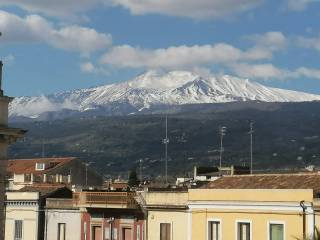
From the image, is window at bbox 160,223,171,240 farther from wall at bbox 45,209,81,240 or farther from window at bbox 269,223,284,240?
window at bbox 269,223,284,240

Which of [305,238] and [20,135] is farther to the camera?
[305,238]

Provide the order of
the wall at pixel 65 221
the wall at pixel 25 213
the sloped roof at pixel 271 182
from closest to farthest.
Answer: the sloped roof at pixel 271 182 → the wall at pixel 65 221 → the wall at pixel 25 213

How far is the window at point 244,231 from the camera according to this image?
1843 inches

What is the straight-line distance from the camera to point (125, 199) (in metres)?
54.8

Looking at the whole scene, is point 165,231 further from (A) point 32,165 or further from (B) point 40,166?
(A) point 32,165

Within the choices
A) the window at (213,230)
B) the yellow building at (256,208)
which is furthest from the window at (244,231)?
the window at (213,230)

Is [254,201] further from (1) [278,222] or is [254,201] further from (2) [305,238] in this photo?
(2) [305,238]

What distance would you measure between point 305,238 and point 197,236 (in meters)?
10.6

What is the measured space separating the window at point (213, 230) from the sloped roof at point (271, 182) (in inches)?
85.3

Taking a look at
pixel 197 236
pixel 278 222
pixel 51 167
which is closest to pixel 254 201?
pixel 278 222

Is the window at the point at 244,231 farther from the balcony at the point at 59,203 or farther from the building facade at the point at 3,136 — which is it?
the building facade at the point at 3,136

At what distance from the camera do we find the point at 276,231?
45344 mm

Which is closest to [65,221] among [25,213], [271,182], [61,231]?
[61,231]

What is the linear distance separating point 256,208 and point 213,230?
12.4ft
